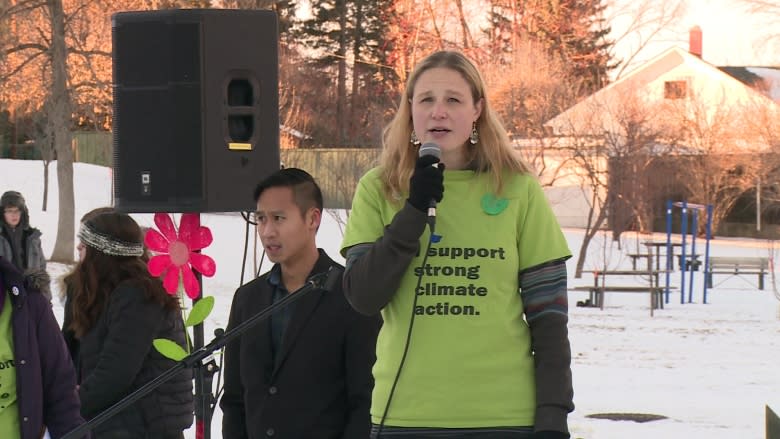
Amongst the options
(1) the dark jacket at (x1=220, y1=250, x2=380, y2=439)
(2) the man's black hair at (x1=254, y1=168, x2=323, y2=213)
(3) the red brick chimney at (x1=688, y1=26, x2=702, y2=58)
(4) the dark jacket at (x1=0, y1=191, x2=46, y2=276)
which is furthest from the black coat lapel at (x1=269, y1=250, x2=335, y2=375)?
(3) the red brick chimney at (x1=688, y1=26, x2=702, y2=58)

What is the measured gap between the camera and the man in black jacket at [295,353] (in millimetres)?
4008

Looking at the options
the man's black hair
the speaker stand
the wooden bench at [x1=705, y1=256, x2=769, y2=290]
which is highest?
the man's black hair

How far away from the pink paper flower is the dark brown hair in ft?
0.26

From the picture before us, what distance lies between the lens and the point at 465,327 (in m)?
3.02

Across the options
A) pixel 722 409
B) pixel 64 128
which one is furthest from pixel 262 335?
pixel 64 128

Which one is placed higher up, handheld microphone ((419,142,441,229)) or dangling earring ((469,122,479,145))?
dangling earring ((469,122,479,145))

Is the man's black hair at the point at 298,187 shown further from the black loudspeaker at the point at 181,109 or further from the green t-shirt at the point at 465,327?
the black loudspeaker at the point at 181,109

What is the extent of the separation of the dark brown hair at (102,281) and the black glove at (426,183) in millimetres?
2462

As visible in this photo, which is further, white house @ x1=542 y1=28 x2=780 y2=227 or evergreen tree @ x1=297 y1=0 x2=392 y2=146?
evergreen tree @ x1=297 y1=0 x2=392 y2=146

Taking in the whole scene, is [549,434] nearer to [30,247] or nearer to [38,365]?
[38,365]

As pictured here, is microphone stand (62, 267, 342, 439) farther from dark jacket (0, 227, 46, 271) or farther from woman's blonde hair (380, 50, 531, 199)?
dark jacket (0, 227, 46, 271)

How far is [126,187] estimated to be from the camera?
5.79m

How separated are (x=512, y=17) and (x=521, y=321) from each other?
4301cm

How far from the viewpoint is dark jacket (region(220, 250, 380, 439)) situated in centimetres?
400
